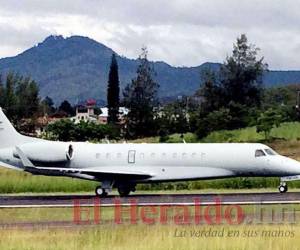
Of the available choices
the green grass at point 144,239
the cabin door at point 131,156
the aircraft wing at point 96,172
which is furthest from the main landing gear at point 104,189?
the green grass at point 144,239

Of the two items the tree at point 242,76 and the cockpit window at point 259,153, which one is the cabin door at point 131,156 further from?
the tree at point 242,76

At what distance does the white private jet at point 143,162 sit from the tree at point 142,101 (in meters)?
68.4

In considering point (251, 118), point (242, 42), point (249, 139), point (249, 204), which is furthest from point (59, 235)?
point (242, 42)

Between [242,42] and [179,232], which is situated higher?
[242,42]

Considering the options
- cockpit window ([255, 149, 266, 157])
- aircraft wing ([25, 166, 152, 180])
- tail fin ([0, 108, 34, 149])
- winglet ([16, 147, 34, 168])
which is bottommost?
aircraft wing ([25, 166, 152, 180])

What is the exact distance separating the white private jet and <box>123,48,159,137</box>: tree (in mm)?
68405

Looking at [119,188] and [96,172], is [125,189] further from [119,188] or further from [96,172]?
[96,172]

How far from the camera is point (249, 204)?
29641 mm

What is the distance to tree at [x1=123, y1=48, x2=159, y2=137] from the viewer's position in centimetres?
11362

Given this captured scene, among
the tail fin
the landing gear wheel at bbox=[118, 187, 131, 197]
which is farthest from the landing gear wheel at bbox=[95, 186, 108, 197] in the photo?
the tail fin

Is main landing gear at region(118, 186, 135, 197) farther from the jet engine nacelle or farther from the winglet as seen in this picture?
the winglet

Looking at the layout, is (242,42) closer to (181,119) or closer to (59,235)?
(181,119)

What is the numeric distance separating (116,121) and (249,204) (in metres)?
104

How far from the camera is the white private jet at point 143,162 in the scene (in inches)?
1598
